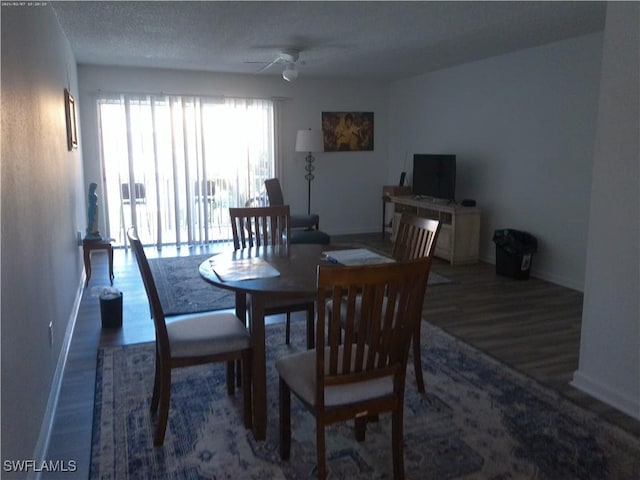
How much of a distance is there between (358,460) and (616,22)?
244 cm

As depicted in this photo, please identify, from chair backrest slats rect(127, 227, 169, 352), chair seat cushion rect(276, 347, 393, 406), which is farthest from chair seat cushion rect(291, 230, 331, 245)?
chair seat cushion rect(276, 347, 393, 406)

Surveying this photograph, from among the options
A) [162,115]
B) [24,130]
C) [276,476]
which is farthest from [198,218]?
[276,476]

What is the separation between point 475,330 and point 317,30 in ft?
9.17

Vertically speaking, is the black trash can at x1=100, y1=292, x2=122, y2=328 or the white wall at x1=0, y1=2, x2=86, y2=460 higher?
the white wall at x1=0, y1=2, x2=86, y2=460

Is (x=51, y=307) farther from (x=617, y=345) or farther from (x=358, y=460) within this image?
(x=617, y=345)

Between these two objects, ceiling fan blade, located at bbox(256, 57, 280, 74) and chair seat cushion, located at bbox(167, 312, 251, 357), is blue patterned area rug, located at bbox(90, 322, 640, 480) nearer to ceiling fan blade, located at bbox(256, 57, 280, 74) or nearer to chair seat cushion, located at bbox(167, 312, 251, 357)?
chair seat cushion, located at bbox(167, 312, 251, 357)

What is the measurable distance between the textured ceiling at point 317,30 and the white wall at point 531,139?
0.25m

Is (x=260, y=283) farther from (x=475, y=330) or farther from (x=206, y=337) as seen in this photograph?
(x=475, y=330)

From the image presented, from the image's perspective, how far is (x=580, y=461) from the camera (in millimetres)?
2156

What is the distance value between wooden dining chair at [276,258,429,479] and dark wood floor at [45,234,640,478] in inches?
40.6

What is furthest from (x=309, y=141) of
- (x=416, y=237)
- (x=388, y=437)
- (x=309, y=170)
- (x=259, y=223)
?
(x=388, y=437)

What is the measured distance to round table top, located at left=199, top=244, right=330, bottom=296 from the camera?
7.25 feet

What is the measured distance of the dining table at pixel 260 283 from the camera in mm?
2191

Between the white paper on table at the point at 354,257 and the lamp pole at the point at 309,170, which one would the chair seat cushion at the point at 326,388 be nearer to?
the white paper on table at the point at 354,257
